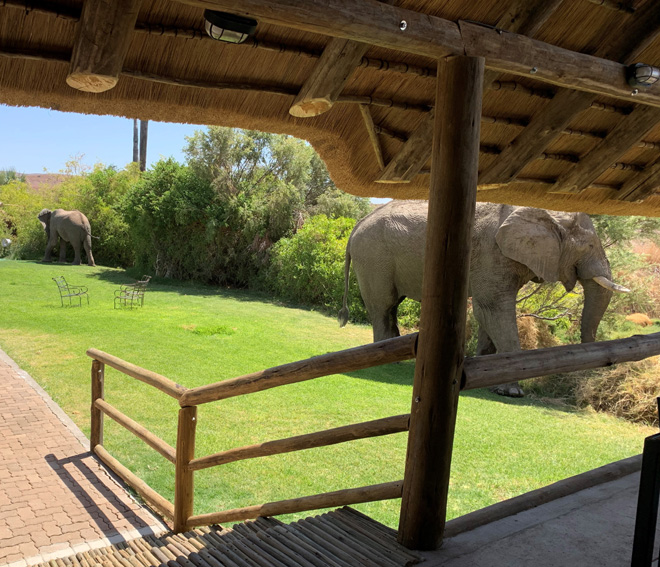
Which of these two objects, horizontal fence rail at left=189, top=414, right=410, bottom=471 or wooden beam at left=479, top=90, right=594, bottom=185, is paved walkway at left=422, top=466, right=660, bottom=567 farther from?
wooden beam at left=479, top=90, right=594, bottom=185

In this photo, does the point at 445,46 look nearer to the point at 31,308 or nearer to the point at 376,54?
the point at 376,54

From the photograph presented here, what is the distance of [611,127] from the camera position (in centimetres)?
385

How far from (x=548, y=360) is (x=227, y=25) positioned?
2.03 meters

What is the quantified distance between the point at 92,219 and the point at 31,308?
14005 mm

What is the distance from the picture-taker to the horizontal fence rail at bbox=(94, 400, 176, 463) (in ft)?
13.3

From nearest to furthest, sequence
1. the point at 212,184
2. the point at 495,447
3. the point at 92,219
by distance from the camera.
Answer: the point at 495,447 < the point at 212,184 < the point at 92,219

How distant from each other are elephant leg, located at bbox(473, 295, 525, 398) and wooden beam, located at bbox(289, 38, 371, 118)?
20.1 feet

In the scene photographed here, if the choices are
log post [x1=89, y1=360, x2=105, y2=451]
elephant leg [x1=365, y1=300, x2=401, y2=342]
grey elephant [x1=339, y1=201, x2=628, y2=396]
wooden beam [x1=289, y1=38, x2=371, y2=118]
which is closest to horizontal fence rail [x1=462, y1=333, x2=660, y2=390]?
wooden beam [x1=289, y1=38, x2=371, y2=118]

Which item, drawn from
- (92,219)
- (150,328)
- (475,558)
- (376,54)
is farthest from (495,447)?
(92,219)

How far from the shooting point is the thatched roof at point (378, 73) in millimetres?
2270

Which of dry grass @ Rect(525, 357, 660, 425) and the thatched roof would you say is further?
dry grass @ Rect(525, 357, 660, 425)

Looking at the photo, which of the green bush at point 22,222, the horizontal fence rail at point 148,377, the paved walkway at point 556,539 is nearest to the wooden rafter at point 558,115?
the paved walkway at point 556,539

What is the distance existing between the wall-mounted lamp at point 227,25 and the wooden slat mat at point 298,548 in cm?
214

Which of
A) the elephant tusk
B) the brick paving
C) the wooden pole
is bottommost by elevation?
the brick paving
